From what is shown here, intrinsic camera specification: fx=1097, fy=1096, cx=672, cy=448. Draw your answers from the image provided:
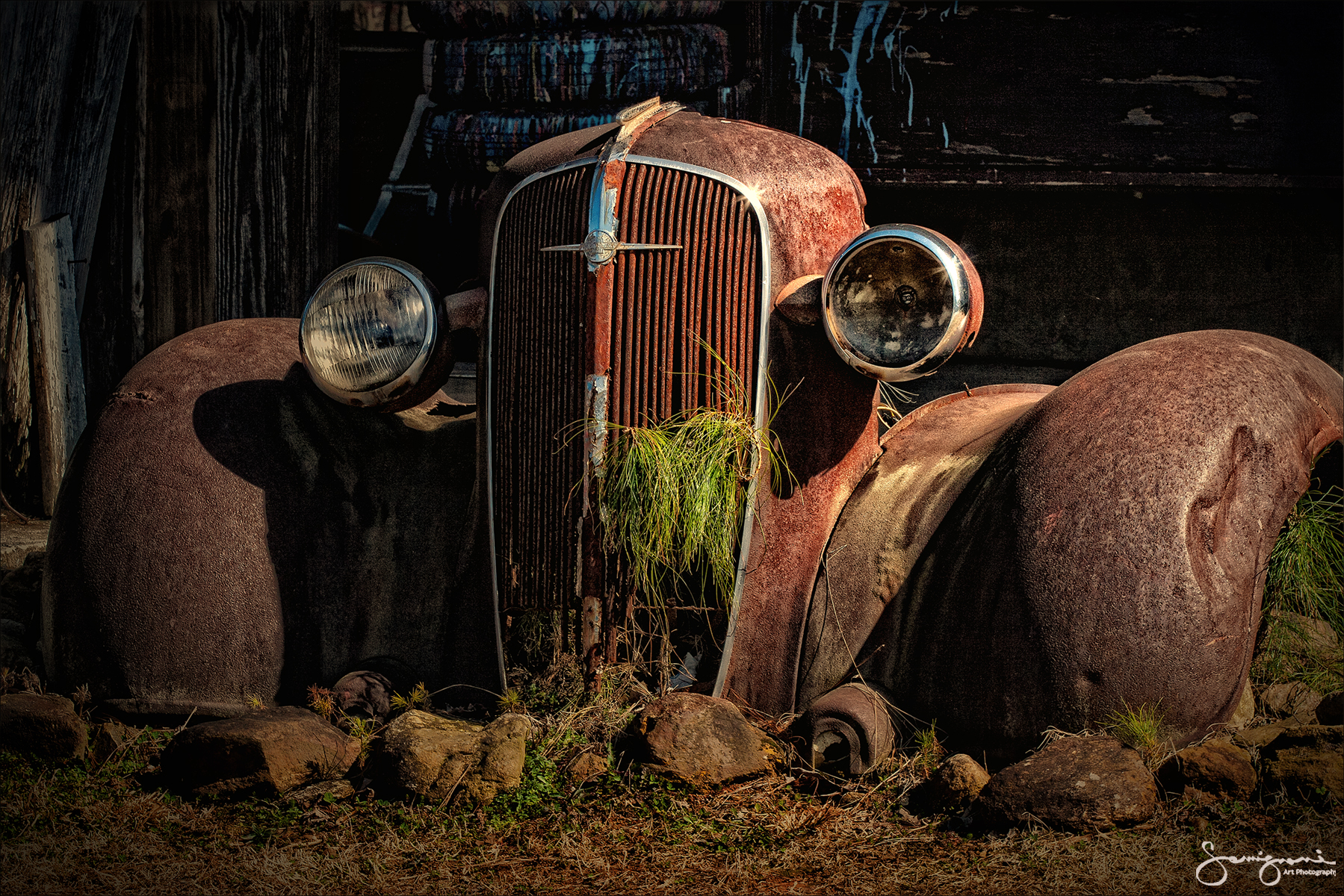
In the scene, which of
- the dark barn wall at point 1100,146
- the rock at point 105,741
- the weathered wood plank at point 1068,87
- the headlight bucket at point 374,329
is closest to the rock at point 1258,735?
the headlight bucket at point 374,329

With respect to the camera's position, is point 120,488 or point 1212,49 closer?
point 120,488

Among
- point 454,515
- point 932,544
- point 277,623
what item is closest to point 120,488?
point 277,623

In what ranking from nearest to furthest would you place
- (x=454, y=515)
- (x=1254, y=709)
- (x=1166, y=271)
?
(x=1254, y=709) < (x=454, y=515) < (x=1166, y=271)

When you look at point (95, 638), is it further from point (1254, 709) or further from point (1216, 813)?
point (1254, 709)

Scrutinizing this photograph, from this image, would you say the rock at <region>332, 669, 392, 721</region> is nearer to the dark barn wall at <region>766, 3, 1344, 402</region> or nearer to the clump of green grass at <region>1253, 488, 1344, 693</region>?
the clump of green grass at <region>1253, 488, 1344, 693</region>

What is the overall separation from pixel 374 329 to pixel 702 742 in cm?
127

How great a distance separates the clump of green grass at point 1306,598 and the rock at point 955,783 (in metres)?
0.67

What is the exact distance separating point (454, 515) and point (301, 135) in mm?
2931

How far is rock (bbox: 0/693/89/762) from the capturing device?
8.21 ft

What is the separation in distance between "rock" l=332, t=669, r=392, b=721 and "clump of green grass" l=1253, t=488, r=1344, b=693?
1.98 m

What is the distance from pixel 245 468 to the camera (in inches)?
109

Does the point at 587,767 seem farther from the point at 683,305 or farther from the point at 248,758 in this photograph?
the point at 683,305

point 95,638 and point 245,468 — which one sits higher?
point 245,468

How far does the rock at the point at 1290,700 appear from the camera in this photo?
2.34 m
